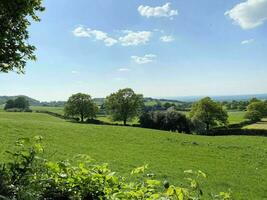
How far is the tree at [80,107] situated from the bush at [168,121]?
22258 mm

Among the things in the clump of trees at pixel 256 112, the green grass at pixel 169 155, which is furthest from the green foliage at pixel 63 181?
the clump of trees at pixel 256 112

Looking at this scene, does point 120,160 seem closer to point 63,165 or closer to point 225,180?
point 225,180

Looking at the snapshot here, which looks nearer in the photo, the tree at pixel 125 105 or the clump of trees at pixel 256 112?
the tree at pixel 125 105

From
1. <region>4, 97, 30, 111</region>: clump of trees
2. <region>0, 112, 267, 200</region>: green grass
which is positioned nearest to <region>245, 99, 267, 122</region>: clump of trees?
<region>0, 112, 267, 200</region>: green grass

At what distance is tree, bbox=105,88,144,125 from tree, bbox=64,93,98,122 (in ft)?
24.5

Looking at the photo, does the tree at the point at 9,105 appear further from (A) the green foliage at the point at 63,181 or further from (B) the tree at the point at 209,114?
(A) the green foliage at the point at 63,181

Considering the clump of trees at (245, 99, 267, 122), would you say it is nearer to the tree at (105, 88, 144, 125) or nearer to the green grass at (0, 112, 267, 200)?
the tree at (105, 88, 144, 125)

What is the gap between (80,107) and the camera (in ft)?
324

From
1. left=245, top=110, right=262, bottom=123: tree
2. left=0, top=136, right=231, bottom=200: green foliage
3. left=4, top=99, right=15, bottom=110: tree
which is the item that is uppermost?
left=4, top=99, right=15, bottom=110: tree

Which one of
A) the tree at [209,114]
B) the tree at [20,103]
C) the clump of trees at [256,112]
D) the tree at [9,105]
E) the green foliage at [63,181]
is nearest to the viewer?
the green foliage at [63,181]

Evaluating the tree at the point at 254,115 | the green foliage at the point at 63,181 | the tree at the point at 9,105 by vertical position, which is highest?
the tree at the point at 9,105

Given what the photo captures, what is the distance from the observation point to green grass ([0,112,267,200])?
68.6 ft

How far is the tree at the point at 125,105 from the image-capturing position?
304 ft

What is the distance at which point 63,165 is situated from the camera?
175 inches
